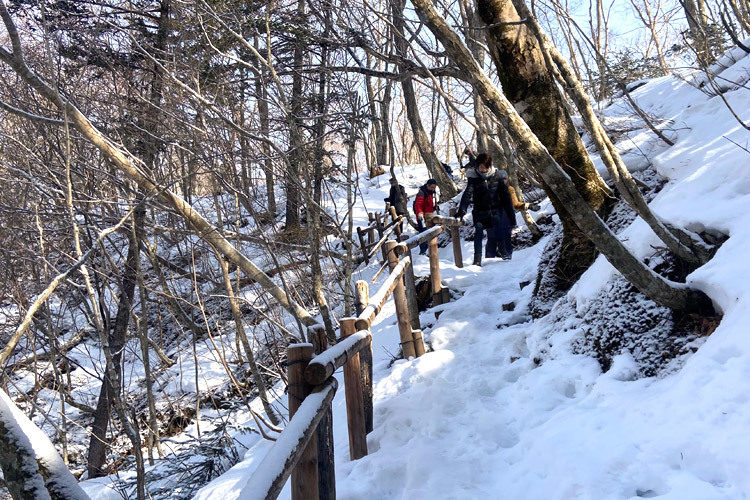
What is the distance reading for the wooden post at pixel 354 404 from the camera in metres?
3.41

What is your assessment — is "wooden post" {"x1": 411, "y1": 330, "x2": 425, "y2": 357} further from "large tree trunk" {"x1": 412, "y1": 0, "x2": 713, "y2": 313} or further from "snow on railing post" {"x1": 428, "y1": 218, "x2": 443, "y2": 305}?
"large tree trunk" {"x1": 412, "y1": 0, "x2": 713, "y2": 313}

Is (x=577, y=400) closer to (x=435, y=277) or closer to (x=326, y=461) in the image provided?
(x=326, y=461)

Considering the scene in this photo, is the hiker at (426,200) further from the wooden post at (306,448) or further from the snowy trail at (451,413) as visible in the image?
the wooden post at (306,448)

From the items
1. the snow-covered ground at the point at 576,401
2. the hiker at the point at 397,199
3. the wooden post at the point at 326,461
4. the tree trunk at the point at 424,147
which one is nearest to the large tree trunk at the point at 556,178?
the snow-covered ground at the point at 576,401

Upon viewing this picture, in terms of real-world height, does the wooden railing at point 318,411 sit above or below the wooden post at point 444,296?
above

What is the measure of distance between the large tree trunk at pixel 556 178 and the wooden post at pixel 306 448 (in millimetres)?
2083

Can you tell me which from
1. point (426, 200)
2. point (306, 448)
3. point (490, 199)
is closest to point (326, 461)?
point (306, 448)

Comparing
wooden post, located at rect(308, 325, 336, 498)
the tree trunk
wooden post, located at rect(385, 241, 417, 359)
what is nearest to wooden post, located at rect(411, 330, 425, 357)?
wooden post, located at rect(385, 241, 417, 359)

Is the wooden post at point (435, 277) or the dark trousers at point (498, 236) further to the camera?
the dark trousers at point (498, 236)

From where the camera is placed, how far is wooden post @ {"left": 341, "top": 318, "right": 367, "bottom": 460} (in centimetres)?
341

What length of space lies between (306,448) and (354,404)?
1166mm

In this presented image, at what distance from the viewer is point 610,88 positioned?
531 inches

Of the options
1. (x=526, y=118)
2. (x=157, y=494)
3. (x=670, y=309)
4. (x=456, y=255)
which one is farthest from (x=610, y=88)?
(x=157, y=494)

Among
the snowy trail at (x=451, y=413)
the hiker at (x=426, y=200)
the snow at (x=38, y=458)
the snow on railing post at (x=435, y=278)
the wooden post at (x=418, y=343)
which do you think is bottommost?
the snowy trail at (x=451, y=413)
